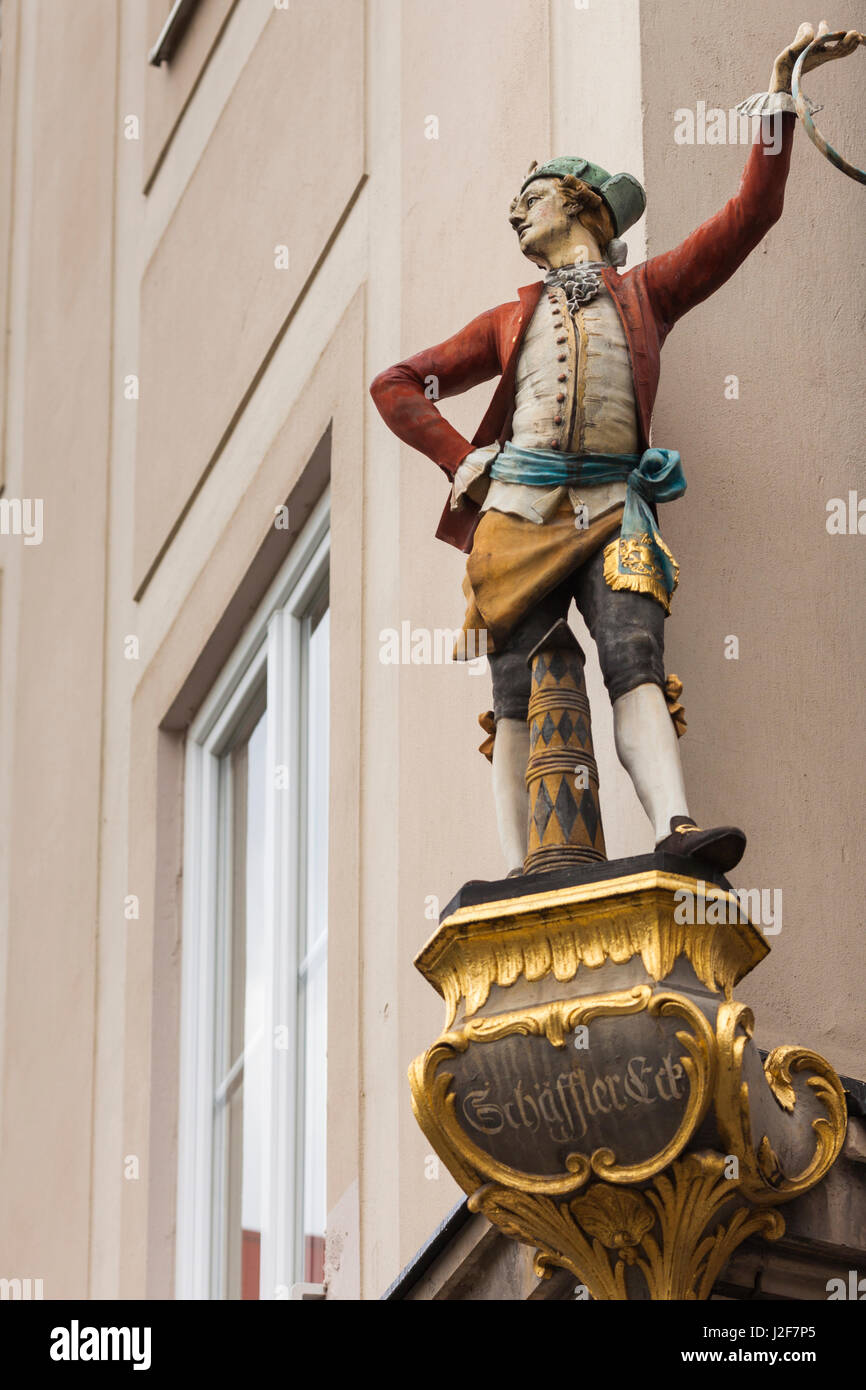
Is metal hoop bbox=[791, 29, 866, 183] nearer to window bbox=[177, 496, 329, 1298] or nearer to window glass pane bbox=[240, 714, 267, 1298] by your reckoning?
window bbox=[177, 496, 329, 1298]

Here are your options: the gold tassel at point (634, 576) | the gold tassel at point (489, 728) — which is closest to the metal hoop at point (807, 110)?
the gold tassel at point (634, 576)

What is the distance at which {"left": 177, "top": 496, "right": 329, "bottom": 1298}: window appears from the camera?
8.64m

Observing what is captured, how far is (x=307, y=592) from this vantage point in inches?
370

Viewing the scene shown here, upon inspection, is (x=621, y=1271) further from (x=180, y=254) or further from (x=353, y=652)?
(x=180, y=254)

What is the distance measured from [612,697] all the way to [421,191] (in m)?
2.90

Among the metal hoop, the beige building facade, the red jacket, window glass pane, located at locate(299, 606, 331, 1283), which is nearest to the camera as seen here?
the metal hoop

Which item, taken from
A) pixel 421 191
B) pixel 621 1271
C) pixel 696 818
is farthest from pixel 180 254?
pixel 621 1271

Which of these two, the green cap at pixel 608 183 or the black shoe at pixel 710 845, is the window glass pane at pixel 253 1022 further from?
the black shoe at pixel 710 845

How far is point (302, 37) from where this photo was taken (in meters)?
9.88

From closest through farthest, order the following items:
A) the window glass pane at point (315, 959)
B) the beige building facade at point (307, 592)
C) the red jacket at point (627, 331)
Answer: the red jacket at point (627, 331) → the beige building facade at point (307, 592) → the window glass pane at point (315, 959)

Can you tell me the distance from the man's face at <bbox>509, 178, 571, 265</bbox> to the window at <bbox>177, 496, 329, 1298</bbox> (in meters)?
2.71

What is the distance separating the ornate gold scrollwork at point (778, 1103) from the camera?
17.9 ft

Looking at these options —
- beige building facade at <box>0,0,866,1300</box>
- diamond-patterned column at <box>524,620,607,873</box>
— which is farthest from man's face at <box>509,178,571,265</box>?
diamond-patterned column at <box>524,620,607,873</box>

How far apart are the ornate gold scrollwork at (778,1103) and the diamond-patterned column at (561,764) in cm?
49
